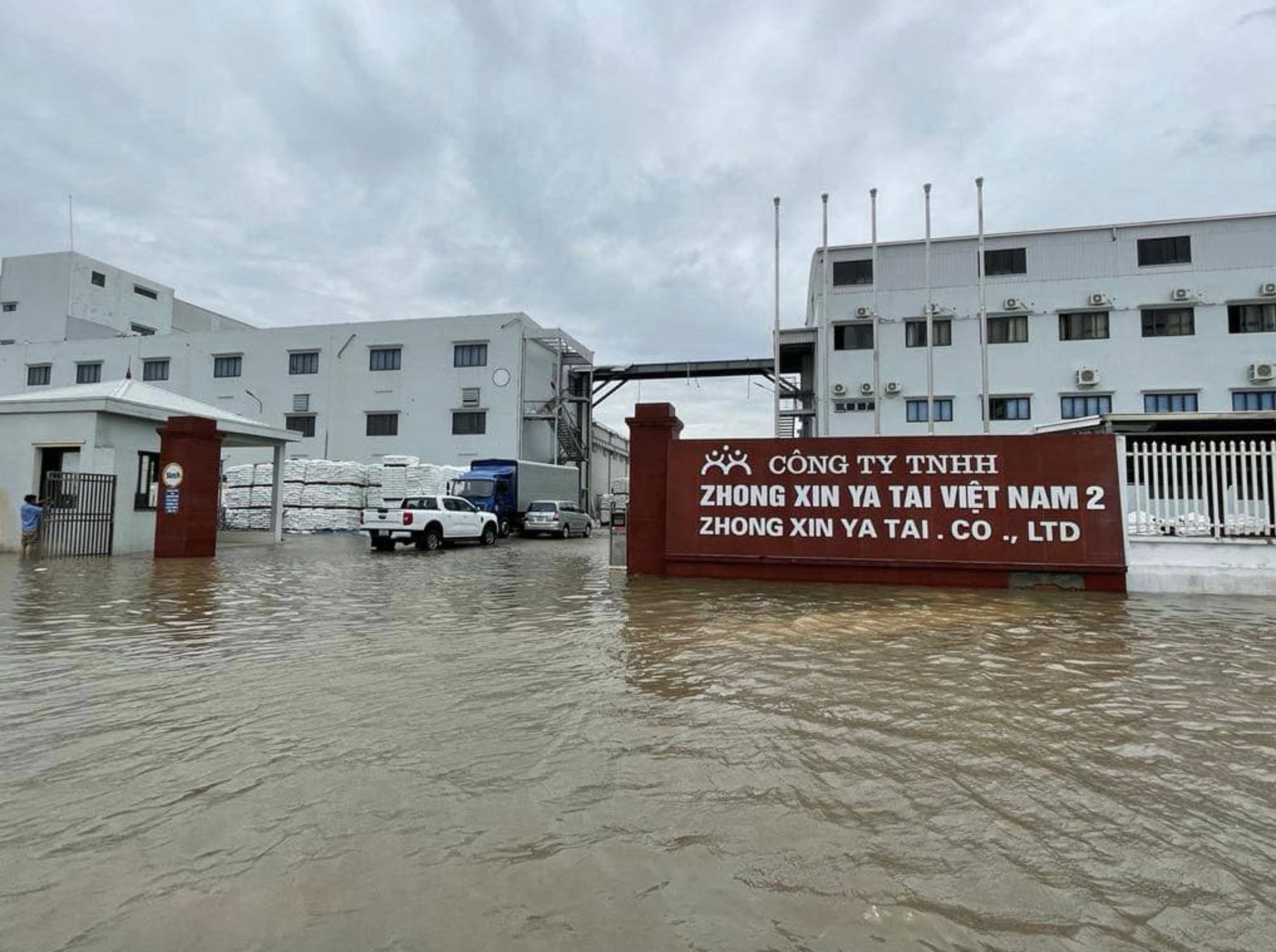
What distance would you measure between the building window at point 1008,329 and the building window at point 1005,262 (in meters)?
2.02

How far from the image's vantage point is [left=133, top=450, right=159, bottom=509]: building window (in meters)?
16.8

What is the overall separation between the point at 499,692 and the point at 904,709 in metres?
2.66

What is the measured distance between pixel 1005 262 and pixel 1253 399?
11.0 m

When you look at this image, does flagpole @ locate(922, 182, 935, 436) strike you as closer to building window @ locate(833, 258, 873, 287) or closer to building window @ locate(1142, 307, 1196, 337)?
building window @ locate(833, 258, 873, 287)

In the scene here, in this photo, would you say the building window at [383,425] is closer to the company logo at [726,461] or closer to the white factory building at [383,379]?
the white factory building at [383,379]

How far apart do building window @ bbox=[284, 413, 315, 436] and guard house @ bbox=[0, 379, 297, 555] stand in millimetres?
19939

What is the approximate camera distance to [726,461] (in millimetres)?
12117

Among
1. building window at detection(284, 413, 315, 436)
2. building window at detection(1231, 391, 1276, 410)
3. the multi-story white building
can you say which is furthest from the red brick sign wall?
building window at detection(284, 413, 315, 436)

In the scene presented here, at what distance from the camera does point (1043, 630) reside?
7.18m

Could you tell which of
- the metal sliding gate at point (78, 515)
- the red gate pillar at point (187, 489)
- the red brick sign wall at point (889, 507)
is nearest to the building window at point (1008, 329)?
the red brick sign wall at point (889, 507)

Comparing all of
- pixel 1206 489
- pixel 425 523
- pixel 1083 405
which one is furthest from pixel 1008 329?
pixel 425 523

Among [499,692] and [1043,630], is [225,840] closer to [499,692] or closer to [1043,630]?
[499,692]

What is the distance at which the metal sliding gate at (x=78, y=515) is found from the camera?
1509 centimetres

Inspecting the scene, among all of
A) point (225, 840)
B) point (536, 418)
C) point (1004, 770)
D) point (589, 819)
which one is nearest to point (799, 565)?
point (1004, 770)
